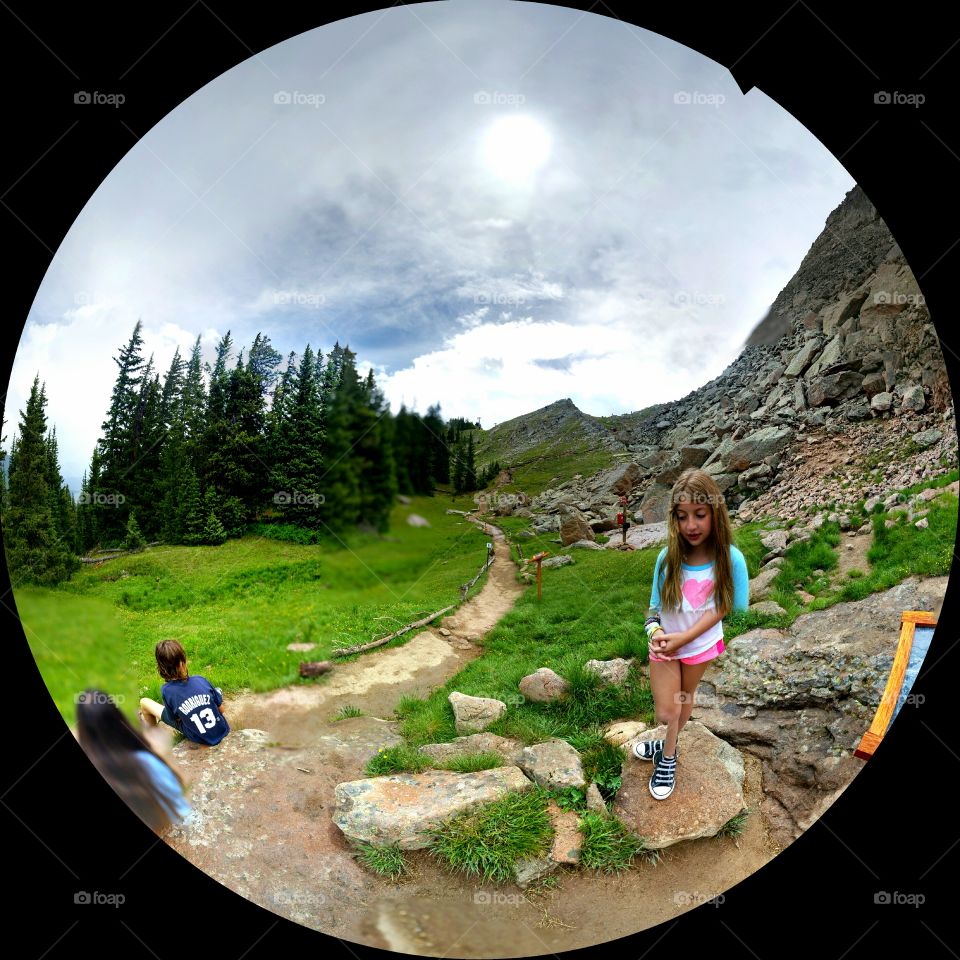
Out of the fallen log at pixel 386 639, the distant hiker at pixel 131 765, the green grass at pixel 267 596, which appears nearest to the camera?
the green grass at pixel 267 596

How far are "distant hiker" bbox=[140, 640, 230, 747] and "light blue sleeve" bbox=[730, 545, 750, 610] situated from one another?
106 inches

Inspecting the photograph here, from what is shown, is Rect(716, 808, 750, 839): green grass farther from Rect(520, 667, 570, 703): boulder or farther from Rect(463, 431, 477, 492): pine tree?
Rect(463, 431, 477, 492): pine tree

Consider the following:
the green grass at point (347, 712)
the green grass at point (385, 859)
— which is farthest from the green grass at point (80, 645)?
the green grass at point (385, 859)

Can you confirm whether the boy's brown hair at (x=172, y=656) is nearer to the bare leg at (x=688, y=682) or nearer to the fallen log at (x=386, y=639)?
the fallen log at (x=386, y=639)

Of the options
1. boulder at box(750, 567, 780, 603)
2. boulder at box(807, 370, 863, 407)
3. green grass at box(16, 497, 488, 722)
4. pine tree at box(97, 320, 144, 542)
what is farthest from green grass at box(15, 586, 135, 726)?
boulder at box(807, 370, 863, 407)

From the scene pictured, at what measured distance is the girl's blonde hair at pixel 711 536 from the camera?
3.02 metres

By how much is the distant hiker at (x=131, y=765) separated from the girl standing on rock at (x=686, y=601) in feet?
8.33

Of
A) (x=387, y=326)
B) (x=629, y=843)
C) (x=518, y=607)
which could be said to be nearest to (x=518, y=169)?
(x=387, y=326)

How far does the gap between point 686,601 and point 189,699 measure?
103 inches

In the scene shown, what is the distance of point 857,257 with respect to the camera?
11.1 ft

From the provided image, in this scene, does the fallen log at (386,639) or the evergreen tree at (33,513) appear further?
the evergreen tree at (33,513)

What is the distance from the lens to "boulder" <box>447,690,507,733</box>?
3189 mm

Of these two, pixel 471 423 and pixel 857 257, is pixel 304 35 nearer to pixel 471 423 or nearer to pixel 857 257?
pixel 471 423

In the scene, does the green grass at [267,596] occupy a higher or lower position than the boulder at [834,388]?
lower
